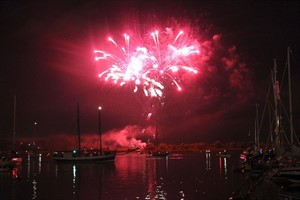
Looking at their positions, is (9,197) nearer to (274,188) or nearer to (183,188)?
(183,188)

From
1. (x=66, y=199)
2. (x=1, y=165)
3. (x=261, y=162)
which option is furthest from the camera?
(x=1, y=165)

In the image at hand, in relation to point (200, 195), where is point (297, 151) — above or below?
above

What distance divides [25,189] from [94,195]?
479 inches

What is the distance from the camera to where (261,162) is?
2456 inches

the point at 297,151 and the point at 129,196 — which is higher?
the point at 297,151

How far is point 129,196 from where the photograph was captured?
41562 millimetres

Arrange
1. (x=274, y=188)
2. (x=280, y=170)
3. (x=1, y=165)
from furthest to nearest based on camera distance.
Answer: (x=1, y=165) < (x=280, y=170) < (x=274, y=188)

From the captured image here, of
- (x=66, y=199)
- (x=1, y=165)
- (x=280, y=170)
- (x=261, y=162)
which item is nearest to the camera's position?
(x=66, y=199)

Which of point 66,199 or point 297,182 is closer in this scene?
point 66,199

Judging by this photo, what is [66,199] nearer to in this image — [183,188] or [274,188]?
[183,188]

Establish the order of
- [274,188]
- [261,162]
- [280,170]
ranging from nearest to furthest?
1. [274,188]
2. [280,170]
3. [261,162]

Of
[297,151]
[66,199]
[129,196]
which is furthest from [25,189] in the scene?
[297,151]

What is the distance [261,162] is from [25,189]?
34149 millimetres

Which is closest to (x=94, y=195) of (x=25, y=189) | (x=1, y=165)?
(x=25, y=189)
